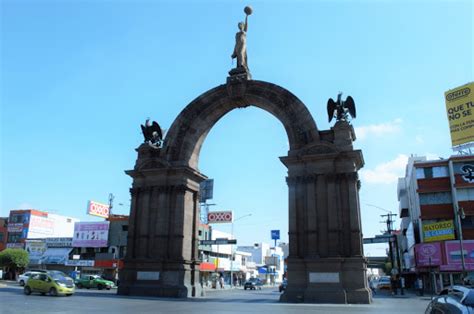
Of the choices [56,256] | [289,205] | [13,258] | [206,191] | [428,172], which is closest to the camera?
[289,205]

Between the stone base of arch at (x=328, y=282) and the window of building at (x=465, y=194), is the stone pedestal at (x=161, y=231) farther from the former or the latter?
the window of building at (x=465, y=194)

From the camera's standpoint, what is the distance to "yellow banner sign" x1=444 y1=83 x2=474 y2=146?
128 feet

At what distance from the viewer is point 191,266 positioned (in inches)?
1183

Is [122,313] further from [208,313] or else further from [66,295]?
[66,295]

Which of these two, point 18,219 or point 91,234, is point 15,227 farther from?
point 91,234

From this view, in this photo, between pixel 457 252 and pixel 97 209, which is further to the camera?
pixel 97 209

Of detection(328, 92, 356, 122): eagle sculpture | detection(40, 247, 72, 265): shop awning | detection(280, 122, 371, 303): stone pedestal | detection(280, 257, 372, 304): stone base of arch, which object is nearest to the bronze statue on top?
detection(328, 92, 356, 122): eagle sculpture

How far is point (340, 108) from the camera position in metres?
27.8

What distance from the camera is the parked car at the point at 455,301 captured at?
6.81 meters

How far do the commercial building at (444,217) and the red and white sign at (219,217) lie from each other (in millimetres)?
28946

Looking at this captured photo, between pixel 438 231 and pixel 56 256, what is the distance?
58128mm

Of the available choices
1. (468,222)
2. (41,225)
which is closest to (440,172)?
(468,222)

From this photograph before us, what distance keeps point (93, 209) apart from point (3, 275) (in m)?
16.7

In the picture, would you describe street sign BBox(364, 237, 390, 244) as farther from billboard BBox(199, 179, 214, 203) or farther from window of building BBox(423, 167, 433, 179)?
billboard BBox(199, 179, 214, 203)
